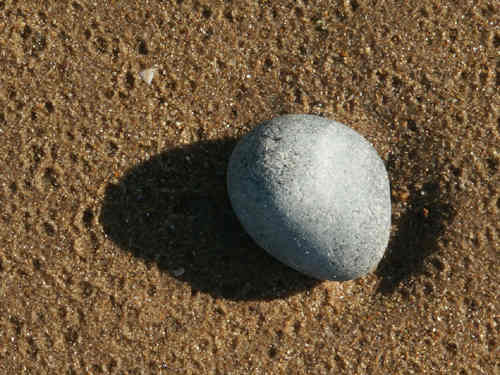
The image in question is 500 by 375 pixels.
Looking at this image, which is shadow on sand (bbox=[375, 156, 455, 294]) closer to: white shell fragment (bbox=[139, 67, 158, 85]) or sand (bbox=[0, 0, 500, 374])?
sand (bbox=[0, 0, 500, 374])

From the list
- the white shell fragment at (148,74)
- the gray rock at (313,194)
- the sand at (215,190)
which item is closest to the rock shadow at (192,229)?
the sand at (215,190)

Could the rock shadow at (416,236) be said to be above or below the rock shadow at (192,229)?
above

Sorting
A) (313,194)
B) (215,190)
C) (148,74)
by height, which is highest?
(313,194)

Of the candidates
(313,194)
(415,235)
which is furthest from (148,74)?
(415,235)

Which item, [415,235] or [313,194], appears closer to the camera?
[313,194]

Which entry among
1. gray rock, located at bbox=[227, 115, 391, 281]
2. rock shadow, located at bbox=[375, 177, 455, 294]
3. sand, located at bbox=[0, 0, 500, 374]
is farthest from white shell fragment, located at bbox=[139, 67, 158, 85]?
rock shadow, located at bbox=[375, 177, 455, 294]

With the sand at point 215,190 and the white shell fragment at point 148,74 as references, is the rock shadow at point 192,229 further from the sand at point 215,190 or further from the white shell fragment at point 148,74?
the white shell fragment at point 148,74

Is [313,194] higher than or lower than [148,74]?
higher

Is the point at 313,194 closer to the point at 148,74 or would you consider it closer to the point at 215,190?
the point at 215,190
